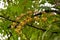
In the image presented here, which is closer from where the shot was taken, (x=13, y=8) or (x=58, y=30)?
(x=58, y=30)

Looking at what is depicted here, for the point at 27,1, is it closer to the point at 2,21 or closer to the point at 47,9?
the point at 2,21

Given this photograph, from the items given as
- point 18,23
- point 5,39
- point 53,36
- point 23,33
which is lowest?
point 5,39

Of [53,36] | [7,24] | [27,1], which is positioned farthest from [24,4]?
[53,36]

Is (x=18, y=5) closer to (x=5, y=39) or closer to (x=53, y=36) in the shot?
(x=5, y=39)

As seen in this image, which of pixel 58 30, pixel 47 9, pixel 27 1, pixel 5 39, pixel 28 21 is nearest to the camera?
pixel 58 30

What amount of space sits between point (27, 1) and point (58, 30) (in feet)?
2.01

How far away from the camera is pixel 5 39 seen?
136 centimetres

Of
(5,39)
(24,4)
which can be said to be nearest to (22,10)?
(24,4)

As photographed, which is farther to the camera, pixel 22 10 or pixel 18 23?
pixel 22 10

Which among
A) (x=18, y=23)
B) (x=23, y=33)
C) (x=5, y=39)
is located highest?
(x=18, y=23)

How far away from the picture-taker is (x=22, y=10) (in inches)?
45.7

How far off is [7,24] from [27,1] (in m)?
0.22

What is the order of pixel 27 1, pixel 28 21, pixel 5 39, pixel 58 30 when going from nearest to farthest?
pixel 58 30
pixel 28 21
pixel 27 1
pixel 5 39

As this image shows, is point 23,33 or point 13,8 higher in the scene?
point 13,8
